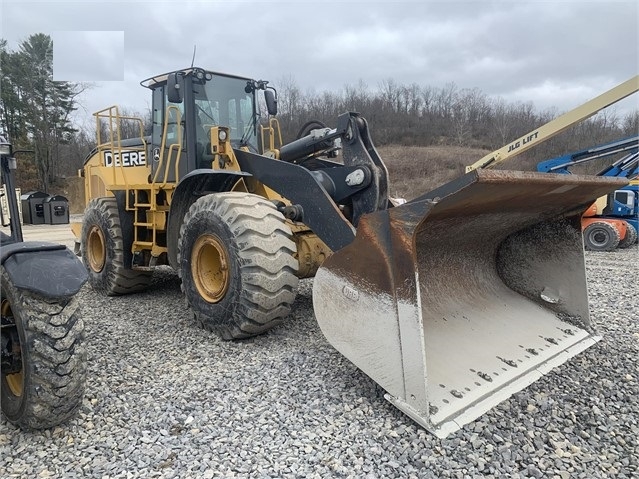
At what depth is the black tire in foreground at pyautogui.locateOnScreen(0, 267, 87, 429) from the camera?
7.47 ft

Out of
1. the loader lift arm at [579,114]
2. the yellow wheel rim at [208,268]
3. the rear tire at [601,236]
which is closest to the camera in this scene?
the yellow wheel rim at [208,268]

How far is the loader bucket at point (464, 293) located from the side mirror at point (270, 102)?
9.41 ft

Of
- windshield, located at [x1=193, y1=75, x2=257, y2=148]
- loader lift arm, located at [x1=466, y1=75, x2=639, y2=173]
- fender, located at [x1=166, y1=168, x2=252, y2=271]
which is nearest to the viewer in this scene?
fender, located at [x1=166, y1=168, x2=252, y2=271]

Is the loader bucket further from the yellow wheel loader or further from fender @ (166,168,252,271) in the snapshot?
fender @ (166,168,252,271)

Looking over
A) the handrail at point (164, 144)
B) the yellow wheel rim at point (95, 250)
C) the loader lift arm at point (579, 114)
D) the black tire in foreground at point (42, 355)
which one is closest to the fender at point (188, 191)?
the handrail at point (164, 144)

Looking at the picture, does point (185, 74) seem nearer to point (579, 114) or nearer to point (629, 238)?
point (579, 114)

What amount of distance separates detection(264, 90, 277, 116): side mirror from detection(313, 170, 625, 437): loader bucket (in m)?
2.87

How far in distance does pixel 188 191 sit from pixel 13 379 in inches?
94.4

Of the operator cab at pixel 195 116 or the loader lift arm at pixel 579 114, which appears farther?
the loader lift arm at pixel 579 114

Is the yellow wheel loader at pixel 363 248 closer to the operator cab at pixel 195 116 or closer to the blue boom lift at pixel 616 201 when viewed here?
the operator cab at pixel 195 116


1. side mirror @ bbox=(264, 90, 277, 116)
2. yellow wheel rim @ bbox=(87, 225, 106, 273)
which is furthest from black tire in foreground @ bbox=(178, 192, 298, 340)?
yellow wheel rim @ bbox=(87, 225, 106, 273)

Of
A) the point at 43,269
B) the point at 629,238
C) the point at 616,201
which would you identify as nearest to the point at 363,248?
the point at 43,269

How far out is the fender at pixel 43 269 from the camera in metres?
2.24

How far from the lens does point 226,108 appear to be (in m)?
5.21
